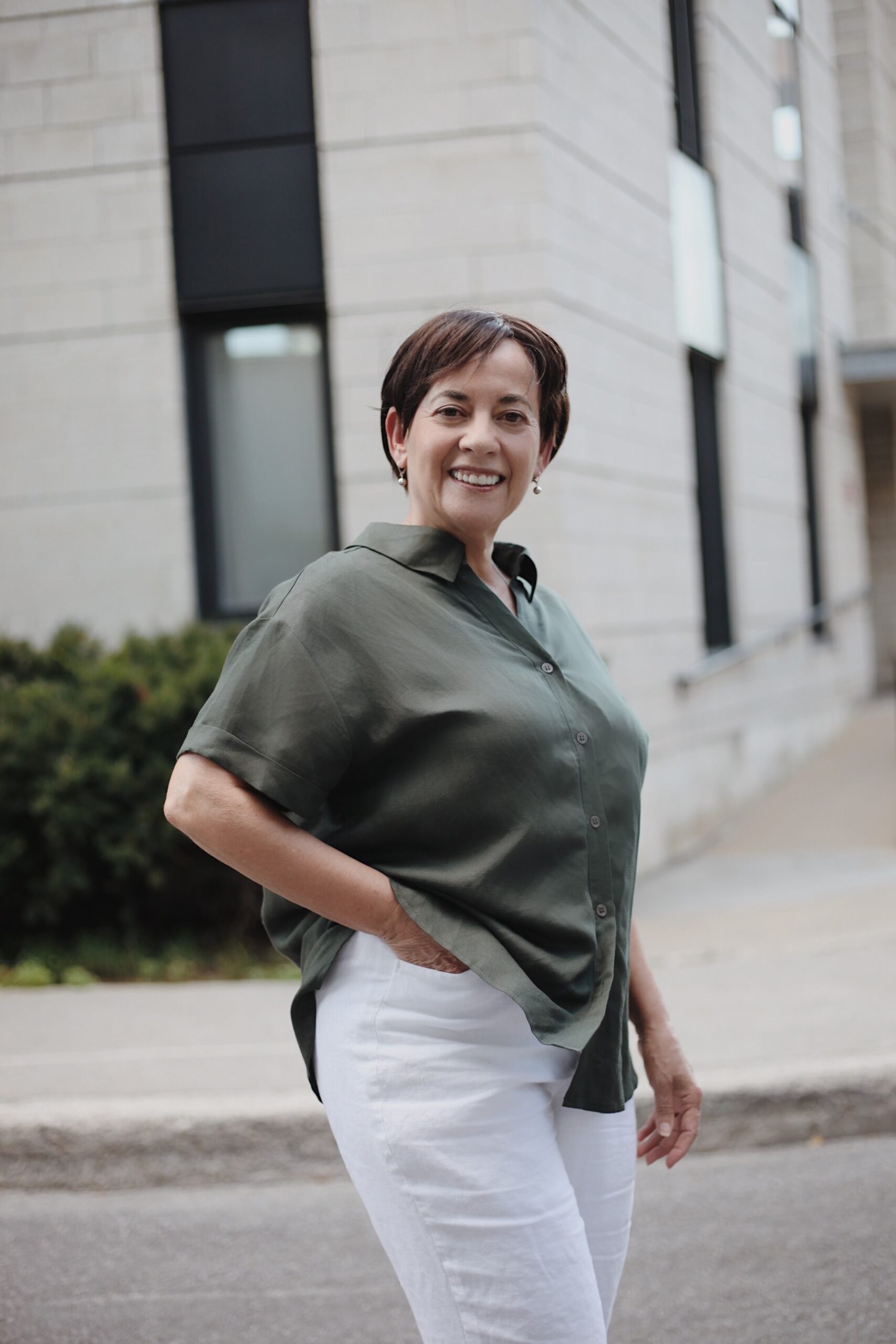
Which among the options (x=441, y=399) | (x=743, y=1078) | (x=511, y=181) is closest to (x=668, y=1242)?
(x=743, y=1078)

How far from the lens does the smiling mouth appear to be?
1.97 meters

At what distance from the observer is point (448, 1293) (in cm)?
178

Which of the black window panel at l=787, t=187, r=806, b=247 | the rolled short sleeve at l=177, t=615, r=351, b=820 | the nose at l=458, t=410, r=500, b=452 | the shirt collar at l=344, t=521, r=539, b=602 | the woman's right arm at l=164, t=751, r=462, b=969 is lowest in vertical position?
the woman's right arm at l=164, t=751, r=462, b=969

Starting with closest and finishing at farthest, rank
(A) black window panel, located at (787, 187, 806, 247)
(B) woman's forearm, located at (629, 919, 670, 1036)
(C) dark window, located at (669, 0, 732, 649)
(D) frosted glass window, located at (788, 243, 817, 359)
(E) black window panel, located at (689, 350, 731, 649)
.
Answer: (B) woman's forearm, located at (629, 919, 670, 1036) → (C) dark window, located at (669, 0, 732, 649) → (E) black window panel, located at (689, 350, 731, 649) → (D) frosted glass window, located at (788, 243, 817, 359) → (A) black window panel, located at (787, 187, 806, 247)

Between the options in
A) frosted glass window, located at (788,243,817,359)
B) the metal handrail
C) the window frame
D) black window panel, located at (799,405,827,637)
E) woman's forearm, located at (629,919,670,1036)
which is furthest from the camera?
black window panel, located at (799,405,827,637)

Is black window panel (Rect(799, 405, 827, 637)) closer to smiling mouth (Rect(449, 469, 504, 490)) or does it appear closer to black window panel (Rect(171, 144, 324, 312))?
black window panel (Rect(171, 144, 324, 312))

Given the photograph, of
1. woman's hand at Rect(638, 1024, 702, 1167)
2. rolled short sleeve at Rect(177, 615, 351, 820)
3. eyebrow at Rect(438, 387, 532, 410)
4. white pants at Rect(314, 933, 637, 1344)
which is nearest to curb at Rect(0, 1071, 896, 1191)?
woman's hand at Rect(638, 1024, 702, 1167)

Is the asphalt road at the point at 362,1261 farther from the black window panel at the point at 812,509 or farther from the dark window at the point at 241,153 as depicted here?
the black window panel at the point at 812,509

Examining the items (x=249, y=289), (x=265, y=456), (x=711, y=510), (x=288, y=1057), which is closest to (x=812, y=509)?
(x=711, y=510)

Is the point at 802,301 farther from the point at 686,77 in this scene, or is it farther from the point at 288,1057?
the point at 288,1057

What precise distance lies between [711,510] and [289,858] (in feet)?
32.1

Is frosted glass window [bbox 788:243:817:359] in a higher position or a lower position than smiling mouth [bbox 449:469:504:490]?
higher

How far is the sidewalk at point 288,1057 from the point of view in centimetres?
437

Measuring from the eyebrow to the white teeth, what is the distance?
4.1 inches
